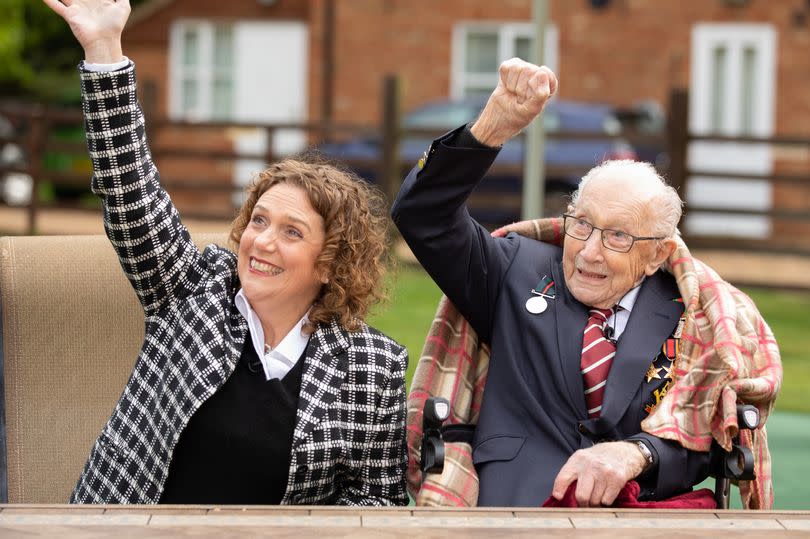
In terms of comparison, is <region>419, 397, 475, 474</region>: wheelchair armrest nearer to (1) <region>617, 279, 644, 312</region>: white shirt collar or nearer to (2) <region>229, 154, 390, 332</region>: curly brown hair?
(2) <region>229, 154, 390, 332</region>: curly brown hair

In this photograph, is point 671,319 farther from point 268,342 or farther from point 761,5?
point 761,5

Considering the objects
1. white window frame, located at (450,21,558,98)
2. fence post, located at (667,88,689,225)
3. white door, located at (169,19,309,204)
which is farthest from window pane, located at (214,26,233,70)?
fence post, located at (667,88,689,225)

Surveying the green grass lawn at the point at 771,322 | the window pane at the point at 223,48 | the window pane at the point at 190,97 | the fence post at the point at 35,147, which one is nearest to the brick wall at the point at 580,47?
A: the window pane at the point at 223,48

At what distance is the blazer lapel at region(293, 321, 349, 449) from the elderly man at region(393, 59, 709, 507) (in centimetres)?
38

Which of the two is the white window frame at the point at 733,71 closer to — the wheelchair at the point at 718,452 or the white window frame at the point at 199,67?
the white window frame at the point at 199,67

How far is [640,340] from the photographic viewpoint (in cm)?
335

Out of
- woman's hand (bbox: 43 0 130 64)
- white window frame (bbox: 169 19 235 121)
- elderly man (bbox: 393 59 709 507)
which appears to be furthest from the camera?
white window frame (bbox: 169 19 235 121)

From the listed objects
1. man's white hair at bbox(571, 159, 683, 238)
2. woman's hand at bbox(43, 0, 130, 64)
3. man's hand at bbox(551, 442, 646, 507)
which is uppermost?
woman's hand at bbox(43, 0, 130, 64)

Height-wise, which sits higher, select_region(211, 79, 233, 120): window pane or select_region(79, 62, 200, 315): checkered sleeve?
select_region(211, 79, 233, 120): window pane

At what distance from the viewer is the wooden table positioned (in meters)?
2.18

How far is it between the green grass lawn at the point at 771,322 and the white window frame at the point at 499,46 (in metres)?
6.03

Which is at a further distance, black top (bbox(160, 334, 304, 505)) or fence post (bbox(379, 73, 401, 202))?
fence post (bbox(379, 73, 401, 202))

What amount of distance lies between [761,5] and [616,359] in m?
14.2

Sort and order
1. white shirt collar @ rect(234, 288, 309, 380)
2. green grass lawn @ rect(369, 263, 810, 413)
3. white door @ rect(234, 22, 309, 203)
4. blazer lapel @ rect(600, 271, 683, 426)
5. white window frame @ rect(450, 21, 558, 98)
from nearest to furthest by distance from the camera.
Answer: white shirt collar @ rect(234, 288, 309, 380) → blazer lapel @ rect(600, 271, 683, 426) → green grass lawn @ rect(369, 263, 810, 413) → white window frame @ rect(450, 21, 558, 98) → white door @ rect(234, 22, 309, 203)
